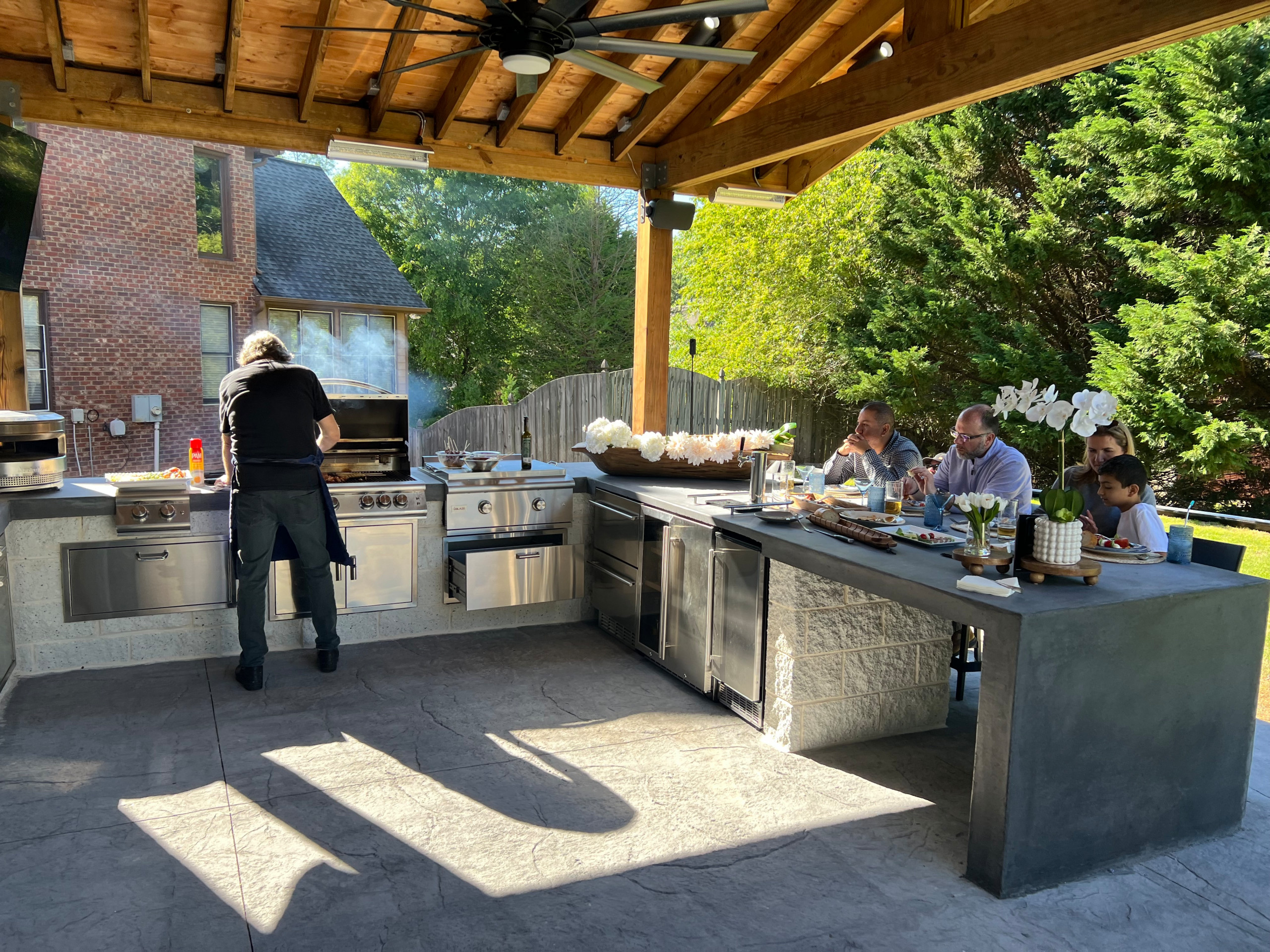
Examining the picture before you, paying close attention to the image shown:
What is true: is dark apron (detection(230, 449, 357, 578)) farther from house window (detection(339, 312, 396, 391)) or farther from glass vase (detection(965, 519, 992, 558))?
house window (detection(339, 312, 396, 391))

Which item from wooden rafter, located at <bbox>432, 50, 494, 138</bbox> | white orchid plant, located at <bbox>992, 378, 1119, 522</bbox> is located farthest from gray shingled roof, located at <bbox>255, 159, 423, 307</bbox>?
white orchid plant, located at <bbox>992, 378, 1119, 522</bbox>

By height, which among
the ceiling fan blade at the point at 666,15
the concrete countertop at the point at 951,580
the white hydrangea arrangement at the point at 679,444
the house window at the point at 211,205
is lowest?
the concrete countertop at the point at 951,580

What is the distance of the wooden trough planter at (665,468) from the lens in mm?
5094

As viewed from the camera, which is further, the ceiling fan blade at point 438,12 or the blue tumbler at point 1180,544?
the blue tumbler at point 1180,544

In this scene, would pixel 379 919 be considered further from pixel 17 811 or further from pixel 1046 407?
pixel 1046 407

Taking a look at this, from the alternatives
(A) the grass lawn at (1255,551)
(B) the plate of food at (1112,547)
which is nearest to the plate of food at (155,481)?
(B) the plate of food at (1112,547)

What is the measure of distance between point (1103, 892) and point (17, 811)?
344cm

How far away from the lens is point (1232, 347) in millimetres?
8398

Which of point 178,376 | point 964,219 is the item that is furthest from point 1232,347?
point 178,376

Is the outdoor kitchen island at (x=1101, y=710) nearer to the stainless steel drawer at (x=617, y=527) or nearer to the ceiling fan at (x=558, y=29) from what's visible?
the stainless steel drawer at (x=617, y=527)

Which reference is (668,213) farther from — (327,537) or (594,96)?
(327,537)

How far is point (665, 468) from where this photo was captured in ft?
16.8

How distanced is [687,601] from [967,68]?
2.65 meters

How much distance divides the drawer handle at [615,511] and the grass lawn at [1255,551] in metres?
2.90
